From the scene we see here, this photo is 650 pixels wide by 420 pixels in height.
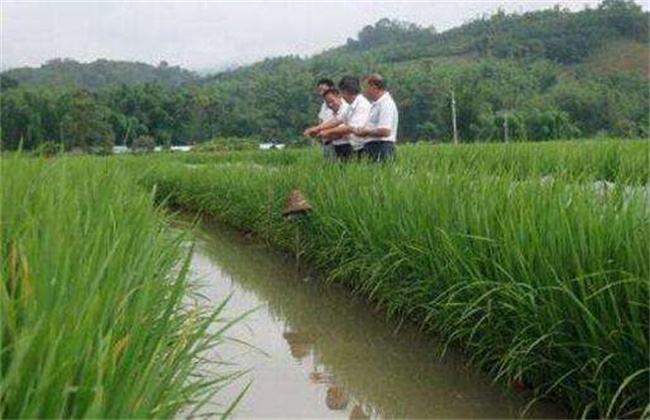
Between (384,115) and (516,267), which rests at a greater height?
(384,115)

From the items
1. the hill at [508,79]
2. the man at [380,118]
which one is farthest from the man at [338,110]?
the hill at [508,79]

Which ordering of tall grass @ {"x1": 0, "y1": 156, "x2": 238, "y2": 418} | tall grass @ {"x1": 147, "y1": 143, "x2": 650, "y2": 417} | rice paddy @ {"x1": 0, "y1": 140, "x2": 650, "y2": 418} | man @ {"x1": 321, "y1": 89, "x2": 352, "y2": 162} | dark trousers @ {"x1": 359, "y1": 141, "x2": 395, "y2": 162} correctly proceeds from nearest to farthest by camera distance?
tall grass @ {"x1": 0, "y1": 156, "x2": 238, "y2": 418}, rice paddy @ {"x1": 0, "y1": 140, "x2": 650, "y2": 418}, tall grass @ {"x1": 147, "y1": 143, "x2": 650, "y2": 417}, dark trousers @ {"x1": 359, "y1": 141, "x2": 395, "y2": 162}, man @ {"x1": 321, "y1": 89, "x2": 352, "y2": 162}

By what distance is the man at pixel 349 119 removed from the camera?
623 cm

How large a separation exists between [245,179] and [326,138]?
57.8 inches

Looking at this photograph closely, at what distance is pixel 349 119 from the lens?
630cm

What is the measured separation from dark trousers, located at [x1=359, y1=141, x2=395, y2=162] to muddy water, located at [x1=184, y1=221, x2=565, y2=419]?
1.70m

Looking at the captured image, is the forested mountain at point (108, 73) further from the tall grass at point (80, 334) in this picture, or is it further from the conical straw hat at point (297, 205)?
the tall grass at point (80, 334)

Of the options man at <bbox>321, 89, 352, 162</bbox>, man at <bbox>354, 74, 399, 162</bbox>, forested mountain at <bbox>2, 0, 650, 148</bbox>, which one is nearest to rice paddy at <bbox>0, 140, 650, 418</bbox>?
man at <bbox>354, 74, 399, 162</bbox>

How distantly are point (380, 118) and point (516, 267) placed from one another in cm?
335

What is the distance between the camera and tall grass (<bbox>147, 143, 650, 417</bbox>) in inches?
92.5

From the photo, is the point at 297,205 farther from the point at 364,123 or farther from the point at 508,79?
the point at 508,79

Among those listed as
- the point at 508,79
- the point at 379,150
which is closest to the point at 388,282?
the point at 379,150

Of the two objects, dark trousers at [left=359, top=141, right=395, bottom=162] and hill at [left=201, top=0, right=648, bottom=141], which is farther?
hill at [left=201, top=0, right=648, bottom=141]

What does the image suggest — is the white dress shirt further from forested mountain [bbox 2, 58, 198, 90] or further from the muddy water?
forested mountain [bbox 2, 58, 198, 90]
